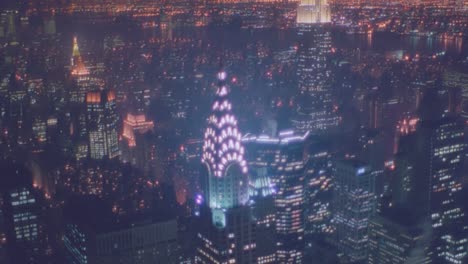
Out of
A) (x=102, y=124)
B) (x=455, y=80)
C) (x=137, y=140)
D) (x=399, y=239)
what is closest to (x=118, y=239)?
(x=137, y=140)

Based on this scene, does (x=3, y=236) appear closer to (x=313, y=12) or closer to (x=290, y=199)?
(x=290, y=199)

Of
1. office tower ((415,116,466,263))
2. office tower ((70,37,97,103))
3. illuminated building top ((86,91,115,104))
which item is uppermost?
office tower ((70,37,97,103))

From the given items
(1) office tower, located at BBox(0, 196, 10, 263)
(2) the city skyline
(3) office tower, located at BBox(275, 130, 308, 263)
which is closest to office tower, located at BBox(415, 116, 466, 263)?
(2) the city skyline

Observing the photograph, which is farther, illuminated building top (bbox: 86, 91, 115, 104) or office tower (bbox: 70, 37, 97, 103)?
illuminated building top (bbox: 86, 91, 115, 104)

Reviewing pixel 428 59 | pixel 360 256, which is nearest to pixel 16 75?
pixel 360 256

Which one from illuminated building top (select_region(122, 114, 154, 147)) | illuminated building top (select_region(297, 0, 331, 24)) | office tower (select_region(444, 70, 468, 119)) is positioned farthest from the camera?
office tower (select_region(444, 70, 468, 119))

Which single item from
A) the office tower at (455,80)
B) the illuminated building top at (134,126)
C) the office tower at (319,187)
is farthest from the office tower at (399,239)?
the illuminated building top at (134,126)

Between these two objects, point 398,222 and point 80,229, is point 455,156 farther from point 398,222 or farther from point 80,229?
point 80,229

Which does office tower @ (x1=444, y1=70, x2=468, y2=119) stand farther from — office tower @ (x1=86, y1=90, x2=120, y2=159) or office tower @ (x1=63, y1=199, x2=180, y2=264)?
office tower @ (x1=86, y1=90, x2=120, y2=159)

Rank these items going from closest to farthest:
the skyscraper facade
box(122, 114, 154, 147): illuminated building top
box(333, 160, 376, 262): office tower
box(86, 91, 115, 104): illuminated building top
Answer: the skyscraper facade < box(333, 160, 376, 262): office tower < box(86, 91, 115, 104): illuminated building top < box(122, 114, 154, 147): illuminated building top
